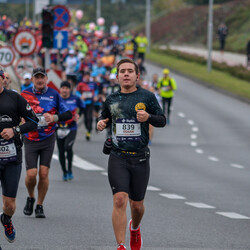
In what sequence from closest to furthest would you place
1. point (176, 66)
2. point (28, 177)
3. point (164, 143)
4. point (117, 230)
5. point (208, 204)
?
point (117, 230), point (28, 177), point (208, 204), point (164, 143), point (176, 66)

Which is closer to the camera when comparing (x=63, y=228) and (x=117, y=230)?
(x=117, y=230)

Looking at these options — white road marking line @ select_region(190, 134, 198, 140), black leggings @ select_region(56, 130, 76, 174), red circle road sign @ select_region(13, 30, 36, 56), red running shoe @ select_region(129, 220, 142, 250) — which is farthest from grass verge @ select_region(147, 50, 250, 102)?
red running shoe @ select_region(129, 220, 142, 250)

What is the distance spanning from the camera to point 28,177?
10.9 m

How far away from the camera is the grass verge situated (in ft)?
131

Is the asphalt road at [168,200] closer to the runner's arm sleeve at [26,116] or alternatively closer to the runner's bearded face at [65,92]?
the runner's arm sleeve at [26,116]

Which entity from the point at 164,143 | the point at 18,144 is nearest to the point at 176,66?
the point at 164,143

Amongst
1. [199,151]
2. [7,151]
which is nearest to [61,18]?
[199,151]

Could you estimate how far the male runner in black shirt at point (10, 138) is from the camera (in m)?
8.39

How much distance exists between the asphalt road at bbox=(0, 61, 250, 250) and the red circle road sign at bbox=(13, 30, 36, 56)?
9.68 feet

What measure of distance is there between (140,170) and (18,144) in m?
1.28

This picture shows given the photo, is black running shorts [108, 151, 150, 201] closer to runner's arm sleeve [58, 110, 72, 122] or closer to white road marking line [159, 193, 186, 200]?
runner's arm sleeve [58, 110, 72, 122]

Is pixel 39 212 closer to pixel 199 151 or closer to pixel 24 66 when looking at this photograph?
pixel 199 151

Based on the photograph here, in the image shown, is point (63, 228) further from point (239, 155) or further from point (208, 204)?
point (239, 155)

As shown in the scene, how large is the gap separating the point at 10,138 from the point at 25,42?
1499 centimetres
